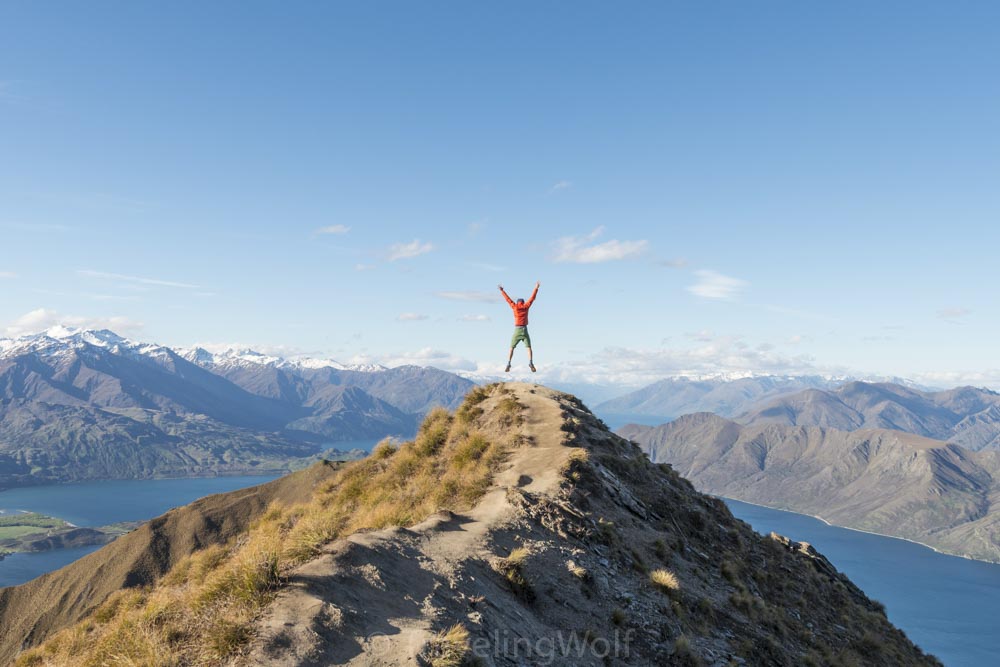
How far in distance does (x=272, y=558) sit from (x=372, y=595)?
254 centimetres

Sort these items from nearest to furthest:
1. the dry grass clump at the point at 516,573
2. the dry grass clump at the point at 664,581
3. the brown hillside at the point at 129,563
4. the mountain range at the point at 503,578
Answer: the mountain range at the point at 503,578, the dry grass clump at the point at 516,573, the dry grass clump at the point at 664,581, the brown hillside at the point at 129,563

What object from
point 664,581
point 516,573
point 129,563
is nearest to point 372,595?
point 516,573

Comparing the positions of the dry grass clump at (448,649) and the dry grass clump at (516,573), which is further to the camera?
the dry grass clump at (516,573)

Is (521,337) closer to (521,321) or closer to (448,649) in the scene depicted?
(521,321)

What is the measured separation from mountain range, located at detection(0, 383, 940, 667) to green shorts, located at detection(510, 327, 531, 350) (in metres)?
4.73

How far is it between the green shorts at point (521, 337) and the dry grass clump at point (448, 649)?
2015 centimetres

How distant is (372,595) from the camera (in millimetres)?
13039

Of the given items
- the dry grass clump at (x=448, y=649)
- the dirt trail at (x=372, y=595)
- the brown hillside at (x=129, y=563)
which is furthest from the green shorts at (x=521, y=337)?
the brown hillside at (x=129, y=563)

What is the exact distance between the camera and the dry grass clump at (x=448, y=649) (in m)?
11.2

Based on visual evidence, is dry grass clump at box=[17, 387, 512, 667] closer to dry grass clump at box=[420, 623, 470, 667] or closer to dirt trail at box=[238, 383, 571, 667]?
dry grass clump at box=[420, 623, 470, 667]

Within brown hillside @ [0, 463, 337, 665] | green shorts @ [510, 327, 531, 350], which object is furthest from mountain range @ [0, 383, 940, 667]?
brown hillside @ [0, 463, 337, 665]

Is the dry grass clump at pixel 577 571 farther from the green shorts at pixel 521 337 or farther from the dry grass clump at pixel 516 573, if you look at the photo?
the green shorts at pixel 521 337

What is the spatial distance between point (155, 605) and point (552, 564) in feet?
37.9

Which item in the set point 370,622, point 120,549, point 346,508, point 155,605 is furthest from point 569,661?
point 120,549
